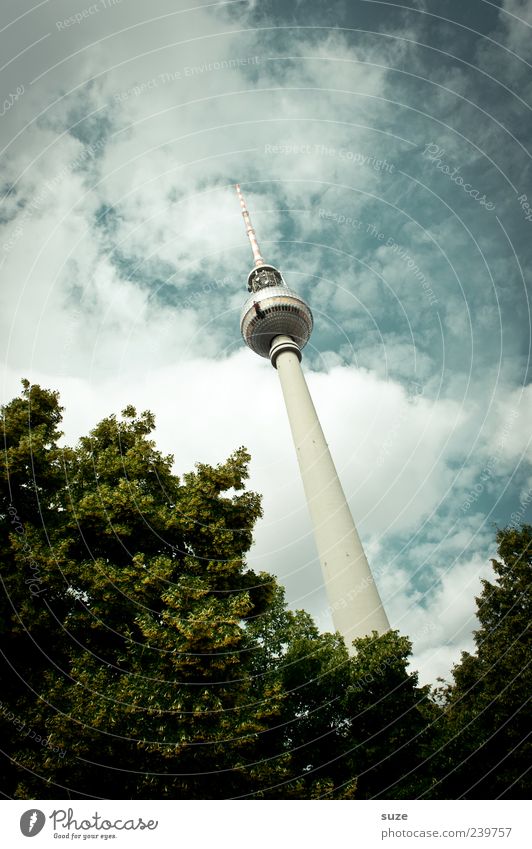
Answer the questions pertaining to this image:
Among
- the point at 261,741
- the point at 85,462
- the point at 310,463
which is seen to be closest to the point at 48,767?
the point at 261,741

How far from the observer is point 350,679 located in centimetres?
1706

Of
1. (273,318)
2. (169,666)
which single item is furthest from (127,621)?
(273,318)

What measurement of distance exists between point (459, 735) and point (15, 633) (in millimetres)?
16539

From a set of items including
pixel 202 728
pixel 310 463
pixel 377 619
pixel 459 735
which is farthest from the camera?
pixel 310 463

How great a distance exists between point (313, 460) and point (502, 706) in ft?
73.5

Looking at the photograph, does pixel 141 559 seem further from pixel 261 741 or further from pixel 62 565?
pixel 261 741

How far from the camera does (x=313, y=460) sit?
3972cm

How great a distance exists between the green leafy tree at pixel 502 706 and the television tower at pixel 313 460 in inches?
329

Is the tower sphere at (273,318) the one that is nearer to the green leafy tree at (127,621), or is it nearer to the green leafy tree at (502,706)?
the green leafy tree at (502,706)
